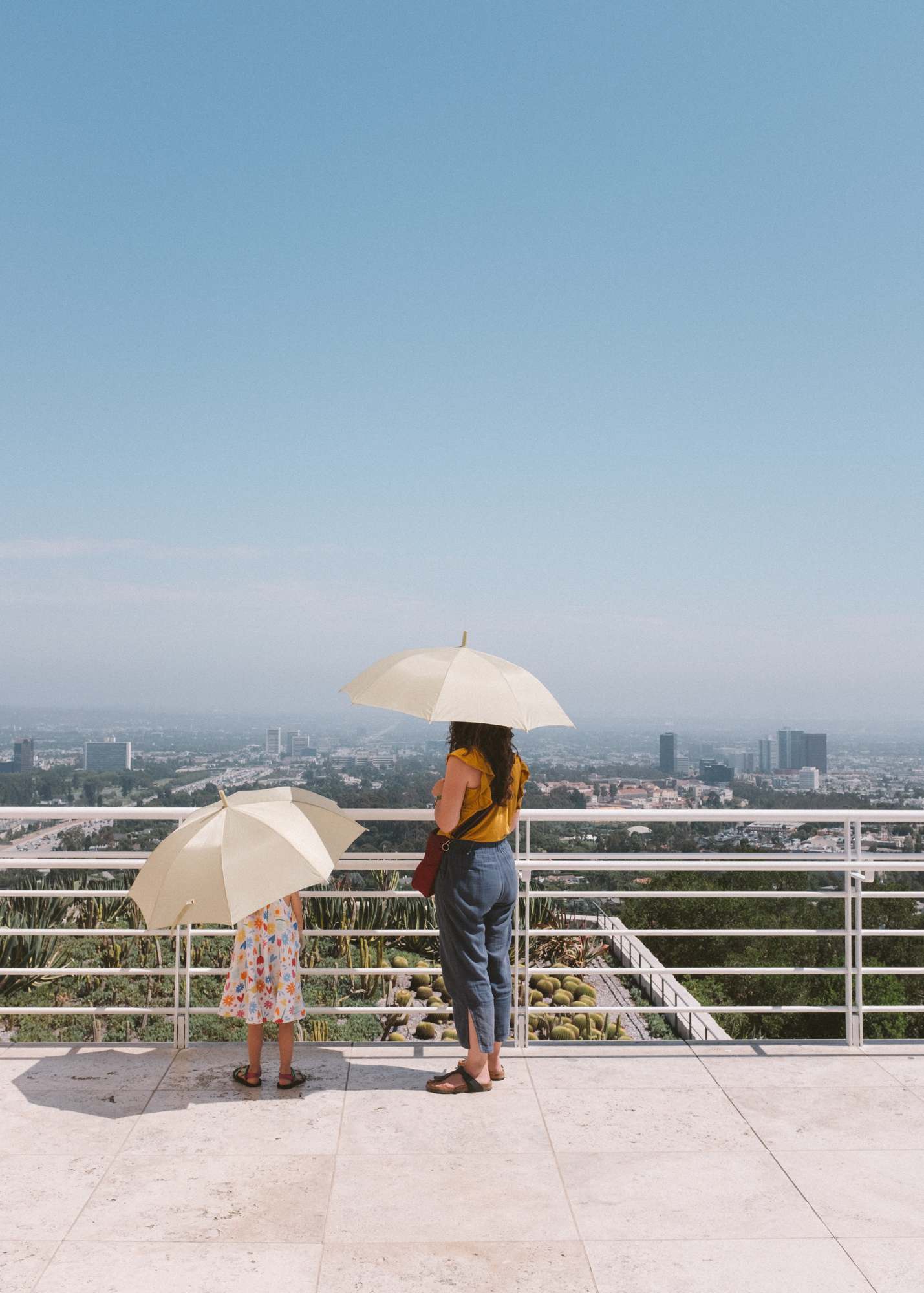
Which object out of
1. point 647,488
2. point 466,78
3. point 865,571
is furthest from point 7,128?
point 865,571

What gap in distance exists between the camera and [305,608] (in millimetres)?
83375

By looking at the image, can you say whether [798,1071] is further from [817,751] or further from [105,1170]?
[817,751]

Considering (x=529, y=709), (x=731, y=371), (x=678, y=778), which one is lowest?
(x=678, y=778)

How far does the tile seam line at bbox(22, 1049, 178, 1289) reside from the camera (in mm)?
2589

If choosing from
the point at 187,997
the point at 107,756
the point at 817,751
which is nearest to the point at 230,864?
the point at 187,997

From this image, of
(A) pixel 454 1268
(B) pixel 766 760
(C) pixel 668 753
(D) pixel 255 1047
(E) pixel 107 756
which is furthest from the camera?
(B) pixel 766 760

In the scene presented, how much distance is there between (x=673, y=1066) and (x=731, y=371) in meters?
26.2

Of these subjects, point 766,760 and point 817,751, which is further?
point 817,751

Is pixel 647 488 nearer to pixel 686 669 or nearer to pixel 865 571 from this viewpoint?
pixel 865 571

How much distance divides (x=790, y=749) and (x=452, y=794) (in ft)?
153

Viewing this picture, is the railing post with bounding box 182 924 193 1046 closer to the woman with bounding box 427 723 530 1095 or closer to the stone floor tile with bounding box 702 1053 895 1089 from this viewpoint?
the woman with bounding box 427 723 530 1095

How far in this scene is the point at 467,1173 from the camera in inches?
123

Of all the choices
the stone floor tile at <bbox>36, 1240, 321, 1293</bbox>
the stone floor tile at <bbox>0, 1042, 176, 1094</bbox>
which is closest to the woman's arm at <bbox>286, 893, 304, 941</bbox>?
the stone floor tile at <bbox>0, 1042, 176, 1094</bbox>

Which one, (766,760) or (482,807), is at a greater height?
(482,807)
